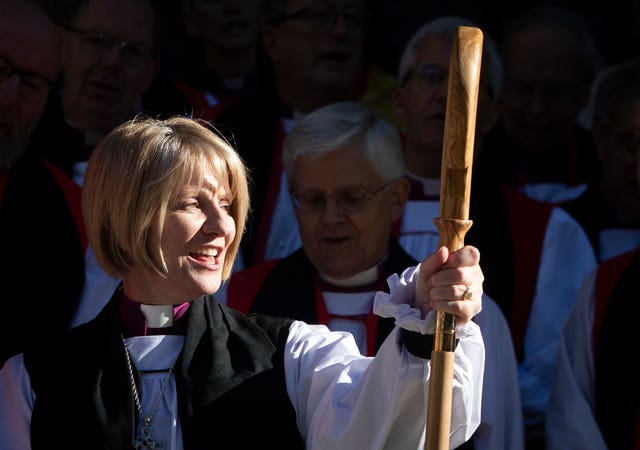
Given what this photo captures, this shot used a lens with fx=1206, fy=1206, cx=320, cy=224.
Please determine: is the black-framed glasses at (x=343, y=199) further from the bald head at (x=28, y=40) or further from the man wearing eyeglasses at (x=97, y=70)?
the man wearing eyeglasses at (x=97, y=70)

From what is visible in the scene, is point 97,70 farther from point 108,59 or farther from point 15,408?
point 15,408

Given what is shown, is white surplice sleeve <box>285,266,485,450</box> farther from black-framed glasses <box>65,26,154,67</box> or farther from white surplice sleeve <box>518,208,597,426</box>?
black-framed glasses <box>65,26,154,67</box>

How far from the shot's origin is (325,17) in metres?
5.89

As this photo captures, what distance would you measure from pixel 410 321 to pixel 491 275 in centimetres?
236

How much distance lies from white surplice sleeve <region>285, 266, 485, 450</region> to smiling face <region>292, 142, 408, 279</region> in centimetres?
140

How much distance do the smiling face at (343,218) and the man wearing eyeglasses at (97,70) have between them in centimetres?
118

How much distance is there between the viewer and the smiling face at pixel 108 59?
217 inches

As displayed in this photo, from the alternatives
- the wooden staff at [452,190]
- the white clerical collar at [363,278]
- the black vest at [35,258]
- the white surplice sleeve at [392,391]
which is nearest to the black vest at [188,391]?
the white surplice sleeve at [392,391]

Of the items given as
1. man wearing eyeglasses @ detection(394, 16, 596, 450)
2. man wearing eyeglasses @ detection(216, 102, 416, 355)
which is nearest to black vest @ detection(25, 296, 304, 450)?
man wearing eyeglasses @ detection(216, 102, 416, 355)

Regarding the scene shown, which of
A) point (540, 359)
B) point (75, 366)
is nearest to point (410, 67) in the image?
point (540, 359)

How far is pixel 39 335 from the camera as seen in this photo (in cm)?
445

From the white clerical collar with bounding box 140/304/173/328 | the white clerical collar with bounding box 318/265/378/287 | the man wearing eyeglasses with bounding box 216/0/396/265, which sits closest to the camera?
the white clerical collar with bounding box 140/304/173/328

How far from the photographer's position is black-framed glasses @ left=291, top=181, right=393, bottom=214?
4727mm

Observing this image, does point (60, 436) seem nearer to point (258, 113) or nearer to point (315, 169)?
point (315, 169)
